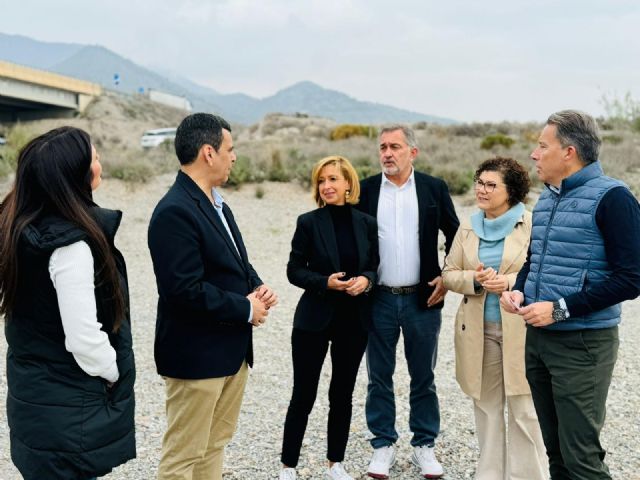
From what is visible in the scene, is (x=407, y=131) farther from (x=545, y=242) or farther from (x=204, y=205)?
(x=204, y=205)

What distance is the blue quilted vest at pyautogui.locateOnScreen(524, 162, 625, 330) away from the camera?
283cm

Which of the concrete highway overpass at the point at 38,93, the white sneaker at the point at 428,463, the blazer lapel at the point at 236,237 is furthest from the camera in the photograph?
the concrete highway overpass at the point at 38,93

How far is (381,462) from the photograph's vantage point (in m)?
4.07

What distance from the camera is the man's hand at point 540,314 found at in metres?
2.86

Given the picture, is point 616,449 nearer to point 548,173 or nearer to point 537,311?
point 537,311

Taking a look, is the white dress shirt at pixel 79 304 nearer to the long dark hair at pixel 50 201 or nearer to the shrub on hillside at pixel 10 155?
the long dark hair at pixel 50 201

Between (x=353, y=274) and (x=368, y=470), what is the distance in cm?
131

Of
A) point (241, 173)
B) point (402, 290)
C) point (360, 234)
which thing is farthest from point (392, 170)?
point (241, 173)

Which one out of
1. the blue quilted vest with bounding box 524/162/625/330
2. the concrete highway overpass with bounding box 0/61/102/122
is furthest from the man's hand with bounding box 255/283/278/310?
the concrete highway overpass with bounding box 0/61/102/122

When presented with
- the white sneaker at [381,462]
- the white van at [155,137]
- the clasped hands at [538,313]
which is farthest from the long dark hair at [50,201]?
the white van at [155,137]

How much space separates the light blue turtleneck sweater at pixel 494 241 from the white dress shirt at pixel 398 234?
0.50 meters

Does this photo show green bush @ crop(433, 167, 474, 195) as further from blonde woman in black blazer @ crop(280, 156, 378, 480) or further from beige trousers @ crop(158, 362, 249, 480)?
beige trousers @ crop(158, 362, 249, 480)

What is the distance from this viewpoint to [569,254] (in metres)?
2.90

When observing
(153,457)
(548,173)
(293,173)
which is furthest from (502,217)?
(293,173)
